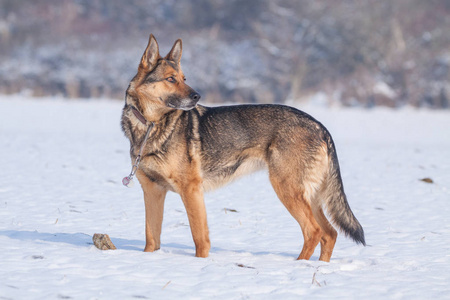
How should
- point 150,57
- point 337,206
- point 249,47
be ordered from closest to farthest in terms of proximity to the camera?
point 150,57
point 337,206
point 249,47

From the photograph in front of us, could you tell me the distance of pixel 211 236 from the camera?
660cm

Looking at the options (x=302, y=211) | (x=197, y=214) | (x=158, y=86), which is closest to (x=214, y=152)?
(x=197, y=214)

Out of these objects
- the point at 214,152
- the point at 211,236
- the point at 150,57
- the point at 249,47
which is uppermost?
the point at 249,47

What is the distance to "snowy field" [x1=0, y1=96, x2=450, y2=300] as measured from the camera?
4.34 metres

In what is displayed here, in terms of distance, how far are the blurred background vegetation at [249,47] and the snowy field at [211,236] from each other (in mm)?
18868

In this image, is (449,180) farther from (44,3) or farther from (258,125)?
(44,3)

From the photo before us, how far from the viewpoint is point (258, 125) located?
18.5 ft

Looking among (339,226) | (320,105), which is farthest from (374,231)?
(320,105)

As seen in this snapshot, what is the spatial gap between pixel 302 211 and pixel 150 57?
213 cm

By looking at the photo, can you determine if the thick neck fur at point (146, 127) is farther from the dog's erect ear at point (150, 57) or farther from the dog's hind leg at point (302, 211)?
the dog's hind leg at point (302, 211)

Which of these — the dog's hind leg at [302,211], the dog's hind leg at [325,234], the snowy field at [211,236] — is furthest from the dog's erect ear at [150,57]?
the dog's hind leg at [325,234]

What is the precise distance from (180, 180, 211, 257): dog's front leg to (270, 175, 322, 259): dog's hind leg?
2.59 feet

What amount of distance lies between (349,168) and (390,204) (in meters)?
3.56

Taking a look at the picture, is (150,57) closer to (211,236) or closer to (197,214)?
(197,214)
